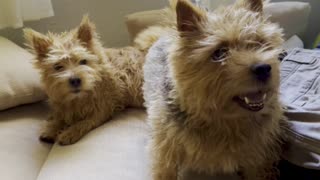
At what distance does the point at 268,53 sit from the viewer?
1.01m

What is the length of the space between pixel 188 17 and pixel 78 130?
0.74 m

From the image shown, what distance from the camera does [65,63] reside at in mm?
1581

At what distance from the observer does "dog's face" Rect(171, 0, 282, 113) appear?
3.21ft

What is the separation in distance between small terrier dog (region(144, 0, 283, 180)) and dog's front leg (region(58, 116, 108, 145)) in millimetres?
429

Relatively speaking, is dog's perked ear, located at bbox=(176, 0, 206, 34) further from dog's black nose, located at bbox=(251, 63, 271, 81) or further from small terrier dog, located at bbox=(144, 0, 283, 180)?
dog's black nose, located at bbox=(251, 63, 271, 81)

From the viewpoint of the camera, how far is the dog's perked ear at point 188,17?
1.06 meters

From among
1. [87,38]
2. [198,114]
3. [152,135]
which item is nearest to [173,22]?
[198,114]

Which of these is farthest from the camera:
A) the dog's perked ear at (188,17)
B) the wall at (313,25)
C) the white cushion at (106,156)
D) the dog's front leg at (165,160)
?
the wall at (313,25)

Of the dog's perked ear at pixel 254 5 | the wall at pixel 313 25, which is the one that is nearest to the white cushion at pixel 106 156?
the dog's perked ear at pixel 254 5

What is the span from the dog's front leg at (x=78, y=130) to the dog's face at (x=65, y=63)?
0.11 m

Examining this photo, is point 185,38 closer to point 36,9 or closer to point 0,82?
point 0,82

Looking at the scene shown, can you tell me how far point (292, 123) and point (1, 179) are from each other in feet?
2.94

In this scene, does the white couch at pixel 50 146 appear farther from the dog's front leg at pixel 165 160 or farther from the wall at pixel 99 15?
the wall at pixel 99 15

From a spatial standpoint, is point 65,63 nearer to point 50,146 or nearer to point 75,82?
point 75,82
